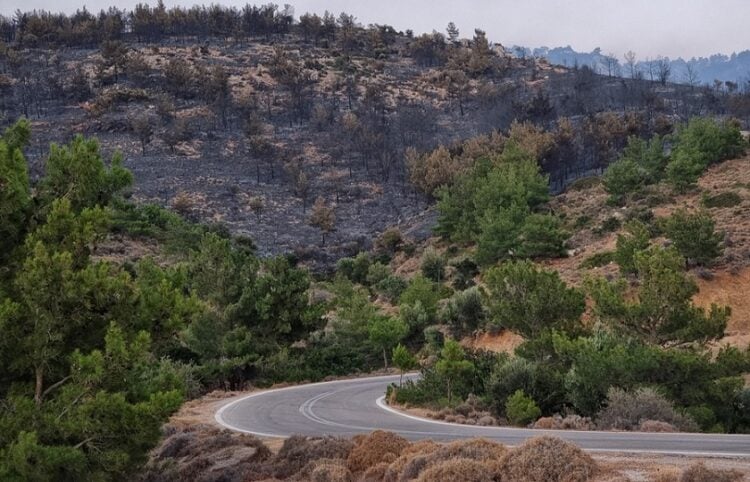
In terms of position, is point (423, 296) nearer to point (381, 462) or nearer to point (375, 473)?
point (381, 462)

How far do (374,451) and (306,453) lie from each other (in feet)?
5.26

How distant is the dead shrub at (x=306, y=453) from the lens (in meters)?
12.9

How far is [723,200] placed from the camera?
1882 inches

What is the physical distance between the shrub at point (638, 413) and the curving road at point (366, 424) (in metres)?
1.43

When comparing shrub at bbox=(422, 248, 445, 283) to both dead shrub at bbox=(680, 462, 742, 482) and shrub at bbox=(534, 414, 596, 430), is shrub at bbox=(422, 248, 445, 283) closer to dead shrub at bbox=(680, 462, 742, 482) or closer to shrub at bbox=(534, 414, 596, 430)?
shrub at bbox=(534, 414, 596, 430)

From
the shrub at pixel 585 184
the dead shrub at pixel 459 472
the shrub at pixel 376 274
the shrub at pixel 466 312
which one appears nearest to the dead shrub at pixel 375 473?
the dead shrub at pixel 459 472

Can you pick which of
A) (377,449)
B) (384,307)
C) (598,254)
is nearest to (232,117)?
(384,307)

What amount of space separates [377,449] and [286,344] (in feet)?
82.5

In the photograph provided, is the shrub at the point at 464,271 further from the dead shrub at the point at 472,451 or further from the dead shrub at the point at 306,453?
the dead shrub at the point at 472,451

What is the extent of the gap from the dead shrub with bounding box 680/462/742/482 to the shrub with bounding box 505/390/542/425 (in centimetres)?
1073

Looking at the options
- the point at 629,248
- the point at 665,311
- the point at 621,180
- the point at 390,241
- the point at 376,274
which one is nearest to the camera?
the point at 665,311

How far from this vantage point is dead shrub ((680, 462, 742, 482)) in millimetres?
8188

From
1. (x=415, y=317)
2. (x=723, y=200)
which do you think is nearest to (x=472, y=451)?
(x=415, y=317)

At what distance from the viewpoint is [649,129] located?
263 feet
